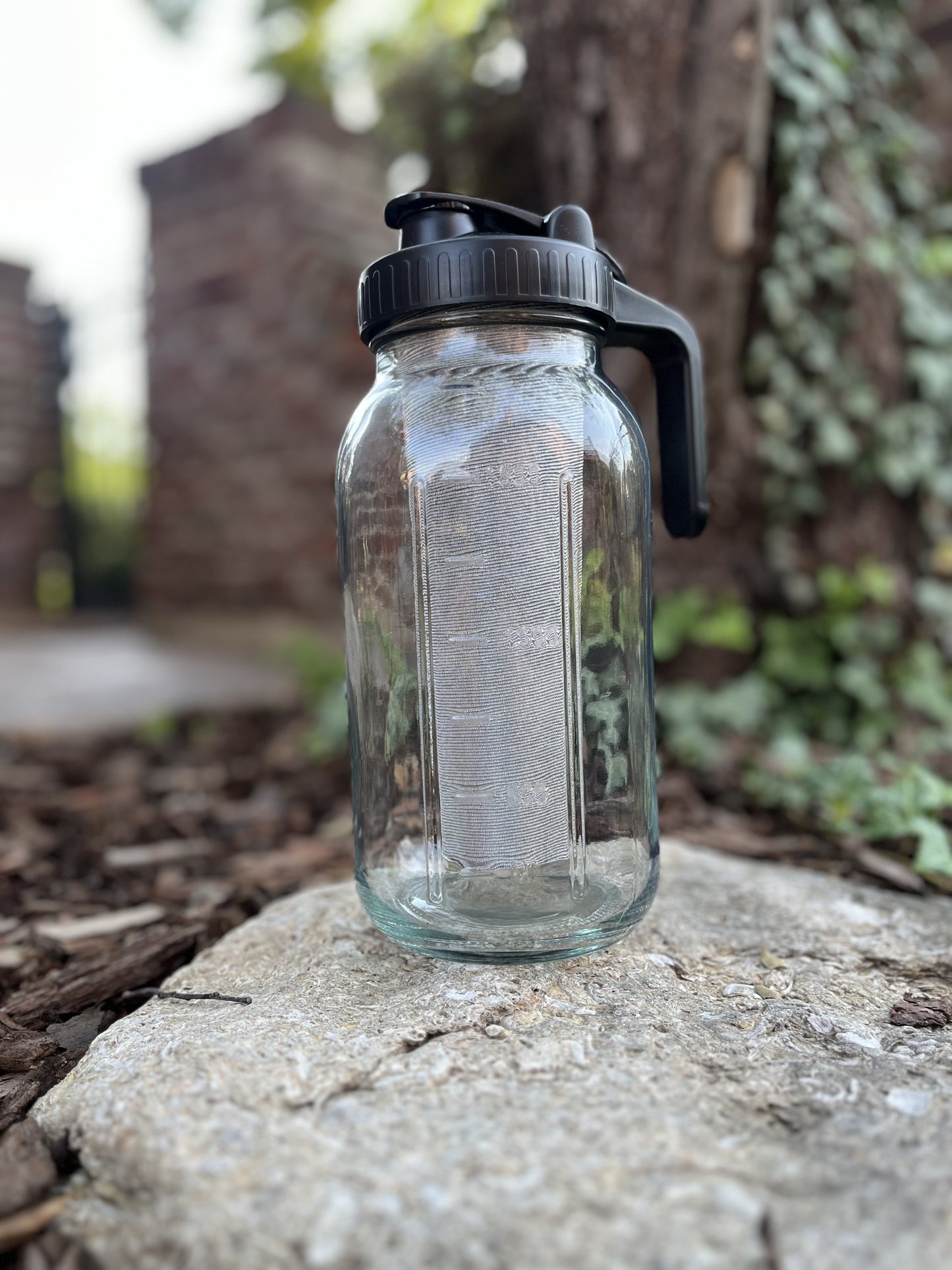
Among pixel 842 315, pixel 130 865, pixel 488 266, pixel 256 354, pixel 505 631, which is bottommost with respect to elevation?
pixel 130 865

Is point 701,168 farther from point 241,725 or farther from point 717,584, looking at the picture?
point 241,725

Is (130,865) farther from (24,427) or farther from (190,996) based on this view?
(24,427)

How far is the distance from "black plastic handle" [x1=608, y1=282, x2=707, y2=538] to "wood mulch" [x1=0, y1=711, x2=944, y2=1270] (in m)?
0.64

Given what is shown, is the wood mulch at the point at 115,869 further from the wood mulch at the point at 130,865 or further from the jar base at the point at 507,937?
the jar base at the point at 507,937

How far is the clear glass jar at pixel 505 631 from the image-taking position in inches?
46.3

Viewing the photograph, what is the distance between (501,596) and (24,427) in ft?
21.1

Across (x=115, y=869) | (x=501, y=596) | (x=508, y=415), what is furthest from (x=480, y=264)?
(x=115, y=869)

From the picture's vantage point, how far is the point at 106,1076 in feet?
3.14

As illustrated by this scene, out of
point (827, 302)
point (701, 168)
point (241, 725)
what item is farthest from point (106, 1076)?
point (241, 725)

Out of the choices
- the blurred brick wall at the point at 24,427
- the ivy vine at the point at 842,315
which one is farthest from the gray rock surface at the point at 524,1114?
the blurred brick wall at the point at 24,427

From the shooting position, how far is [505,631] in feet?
3.85

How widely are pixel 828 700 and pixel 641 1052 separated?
71.8 inches

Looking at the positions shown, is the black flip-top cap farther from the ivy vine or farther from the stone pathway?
the stone pathway

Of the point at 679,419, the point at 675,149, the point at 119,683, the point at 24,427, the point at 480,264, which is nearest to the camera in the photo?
the point at 480,264
